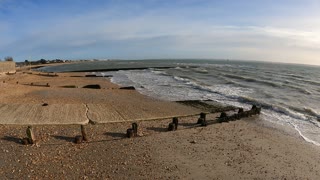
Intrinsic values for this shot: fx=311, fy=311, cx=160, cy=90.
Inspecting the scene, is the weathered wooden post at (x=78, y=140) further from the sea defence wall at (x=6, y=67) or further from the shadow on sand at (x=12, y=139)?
the sea defence wall at (x=6, y=67)

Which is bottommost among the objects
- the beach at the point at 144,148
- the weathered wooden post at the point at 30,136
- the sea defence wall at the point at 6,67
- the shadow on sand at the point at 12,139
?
the beach at the point at 144,148

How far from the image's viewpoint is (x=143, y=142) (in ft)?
46.6

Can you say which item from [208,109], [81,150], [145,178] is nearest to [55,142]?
[81,150]

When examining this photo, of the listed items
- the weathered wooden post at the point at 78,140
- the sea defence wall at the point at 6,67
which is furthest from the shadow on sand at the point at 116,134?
the sea defence wall at the point at 6,67

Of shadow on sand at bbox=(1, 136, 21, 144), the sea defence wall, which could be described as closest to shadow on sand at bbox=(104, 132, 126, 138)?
shadow on sand at bbox=(1, 136, 21, 144)

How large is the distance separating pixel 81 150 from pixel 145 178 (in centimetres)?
364

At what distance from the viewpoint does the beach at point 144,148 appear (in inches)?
438

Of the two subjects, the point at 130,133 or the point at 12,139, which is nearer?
the point at 12,139

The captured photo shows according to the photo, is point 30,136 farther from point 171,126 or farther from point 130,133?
point 171,126

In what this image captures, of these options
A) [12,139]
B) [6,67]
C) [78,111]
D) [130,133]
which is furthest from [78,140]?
[6,67]

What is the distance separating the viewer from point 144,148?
13.4m

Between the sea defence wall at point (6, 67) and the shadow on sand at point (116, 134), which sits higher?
the sea defence wall at point (6, 67)

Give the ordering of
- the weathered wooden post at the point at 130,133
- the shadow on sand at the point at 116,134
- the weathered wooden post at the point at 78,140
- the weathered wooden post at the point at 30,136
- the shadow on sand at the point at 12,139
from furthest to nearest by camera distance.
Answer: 1. the shadow on sand at the point at 116,134
2. the weathered wooden post at the point at 130,133
3. the weathered wooden post at the point at 78,140
4. the shadow on sand at the point at 12,139
5. the weathered wooden post at the point at 30,136

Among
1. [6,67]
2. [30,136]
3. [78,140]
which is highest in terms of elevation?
[6,67]
